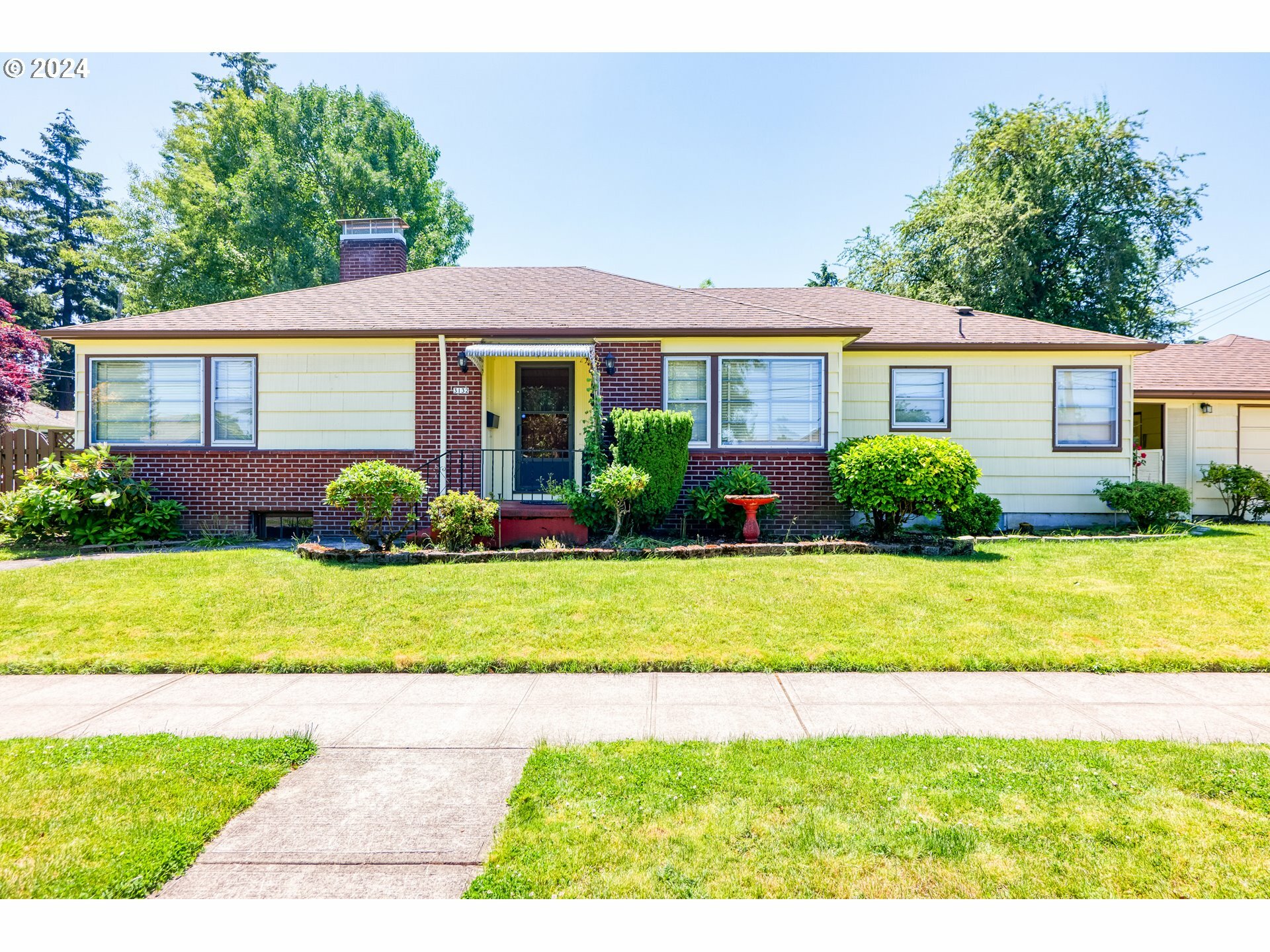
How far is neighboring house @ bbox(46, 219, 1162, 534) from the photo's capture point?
10125 millimetres

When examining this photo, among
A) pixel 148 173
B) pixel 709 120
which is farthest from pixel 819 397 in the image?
pixel 148 173

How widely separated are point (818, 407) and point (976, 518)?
2947 mm

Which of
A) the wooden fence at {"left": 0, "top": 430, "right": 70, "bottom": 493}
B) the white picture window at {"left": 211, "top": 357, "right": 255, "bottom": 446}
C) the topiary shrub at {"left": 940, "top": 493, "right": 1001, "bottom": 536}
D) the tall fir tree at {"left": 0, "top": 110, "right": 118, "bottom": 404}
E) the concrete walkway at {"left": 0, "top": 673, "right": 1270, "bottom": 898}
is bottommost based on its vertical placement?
the concrete walkway at {"left": 0, "top": 673, "right": 1270, "bottom": 898}

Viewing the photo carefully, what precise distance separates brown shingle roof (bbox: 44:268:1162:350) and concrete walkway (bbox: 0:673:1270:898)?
6306mm

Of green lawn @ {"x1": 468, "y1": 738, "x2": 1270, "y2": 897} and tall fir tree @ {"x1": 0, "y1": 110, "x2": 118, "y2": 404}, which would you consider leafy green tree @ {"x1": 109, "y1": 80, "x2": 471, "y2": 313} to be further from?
green lawn @ {"x1": 468, "y1": 738, "x2": 1270, "y2": 897}

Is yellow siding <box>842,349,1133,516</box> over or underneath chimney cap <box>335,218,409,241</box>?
underneath

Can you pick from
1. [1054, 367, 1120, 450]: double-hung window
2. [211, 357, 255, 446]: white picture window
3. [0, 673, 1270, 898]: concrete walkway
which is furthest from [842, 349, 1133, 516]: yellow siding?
[211, 357, 255, 446]: white picture window

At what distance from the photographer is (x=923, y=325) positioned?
11594 millimetres

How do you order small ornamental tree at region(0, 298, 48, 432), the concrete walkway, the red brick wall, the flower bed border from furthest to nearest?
the red brick wall → small ornamental tree at region(0, 298, 48, 432) → the flower bed border → the concrete walkway

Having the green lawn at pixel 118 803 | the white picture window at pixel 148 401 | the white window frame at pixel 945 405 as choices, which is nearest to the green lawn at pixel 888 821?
the green lawn at pixel 118 803

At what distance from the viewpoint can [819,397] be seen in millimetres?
10156

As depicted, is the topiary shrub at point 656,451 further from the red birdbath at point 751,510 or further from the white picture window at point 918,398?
the white picture window at point 918,398

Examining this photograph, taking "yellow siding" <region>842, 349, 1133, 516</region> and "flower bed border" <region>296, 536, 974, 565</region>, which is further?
"yellow siding" <region>842, 349, 1133, 516</region>

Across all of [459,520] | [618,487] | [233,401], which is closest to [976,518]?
[618,487]
